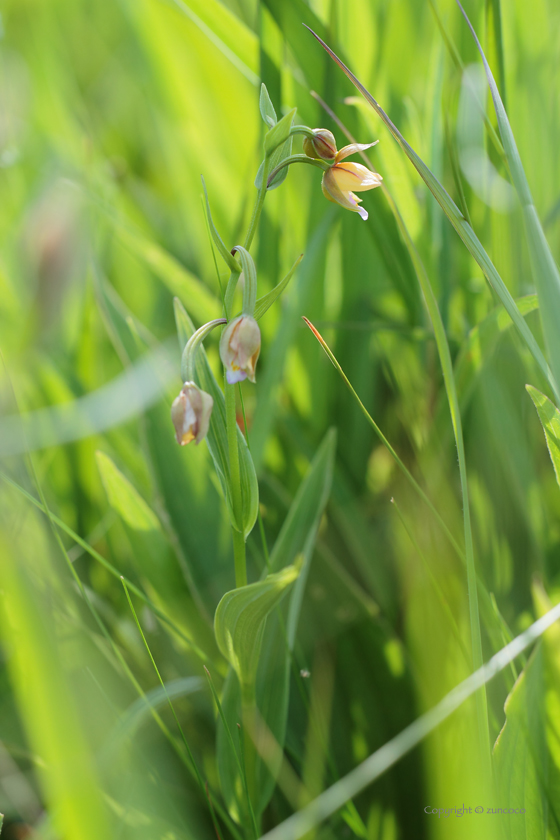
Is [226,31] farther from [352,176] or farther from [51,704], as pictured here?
[51,704]

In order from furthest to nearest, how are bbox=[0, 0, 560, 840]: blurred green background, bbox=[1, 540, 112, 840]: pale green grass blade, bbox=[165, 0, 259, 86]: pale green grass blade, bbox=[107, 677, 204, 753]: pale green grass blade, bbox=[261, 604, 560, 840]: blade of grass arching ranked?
bbox=[165, 0, 259, 86]: pale green grass blade < bbox=[0, 0, 560, 840]: blurred green background < bbox=[107, 677, 204, 753]: pale green grass blade < bbox=[261, 604, 560, 840]: blade of grass arching < bbox=[1, 540, 112, 840]: pale green grass blade

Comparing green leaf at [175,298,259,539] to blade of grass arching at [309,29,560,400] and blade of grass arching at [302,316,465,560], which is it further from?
blade of grass arching at [309,29,560,400]

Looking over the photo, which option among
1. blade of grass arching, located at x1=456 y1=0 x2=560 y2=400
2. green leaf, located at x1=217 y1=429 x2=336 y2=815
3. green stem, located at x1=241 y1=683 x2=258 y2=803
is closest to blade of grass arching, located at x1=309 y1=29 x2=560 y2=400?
blade of grass arching, located at x1=456 y1=0 x2=560 y2=400

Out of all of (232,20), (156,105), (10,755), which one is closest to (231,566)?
(10,755)

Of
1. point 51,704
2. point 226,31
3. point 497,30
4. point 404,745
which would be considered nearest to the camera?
point 51,704

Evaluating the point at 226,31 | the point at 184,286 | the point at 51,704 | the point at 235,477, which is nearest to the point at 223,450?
the point at 235,477

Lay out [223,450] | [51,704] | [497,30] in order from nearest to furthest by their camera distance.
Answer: [51,704], [223,450], [497,30]
